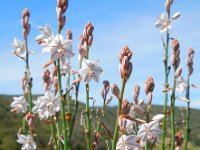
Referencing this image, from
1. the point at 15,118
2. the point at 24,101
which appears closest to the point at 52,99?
the point at 24,101

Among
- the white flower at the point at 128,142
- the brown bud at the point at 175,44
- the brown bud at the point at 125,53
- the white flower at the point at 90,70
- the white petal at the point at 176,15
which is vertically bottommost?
the white flower at the point at 128,142

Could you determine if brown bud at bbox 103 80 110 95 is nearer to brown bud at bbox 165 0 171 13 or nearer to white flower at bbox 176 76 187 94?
white flower at bbox 176 76 187 94

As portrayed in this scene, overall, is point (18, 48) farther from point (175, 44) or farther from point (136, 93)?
point (136, 93)

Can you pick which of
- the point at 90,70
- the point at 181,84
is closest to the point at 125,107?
the point at 90,70

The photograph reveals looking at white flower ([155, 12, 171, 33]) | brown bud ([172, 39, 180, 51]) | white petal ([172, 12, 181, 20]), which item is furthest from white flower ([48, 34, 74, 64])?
white petal ([172, 12, 181, 20])

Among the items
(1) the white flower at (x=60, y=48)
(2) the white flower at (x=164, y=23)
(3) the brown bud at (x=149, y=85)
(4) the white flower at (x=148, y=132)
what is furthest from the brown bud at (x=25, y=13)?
(4) the white flower at (x=148, y=132)

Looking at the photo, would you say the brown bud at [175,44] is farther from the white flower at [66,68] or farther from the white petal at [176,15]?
the white flower at [66,68]
